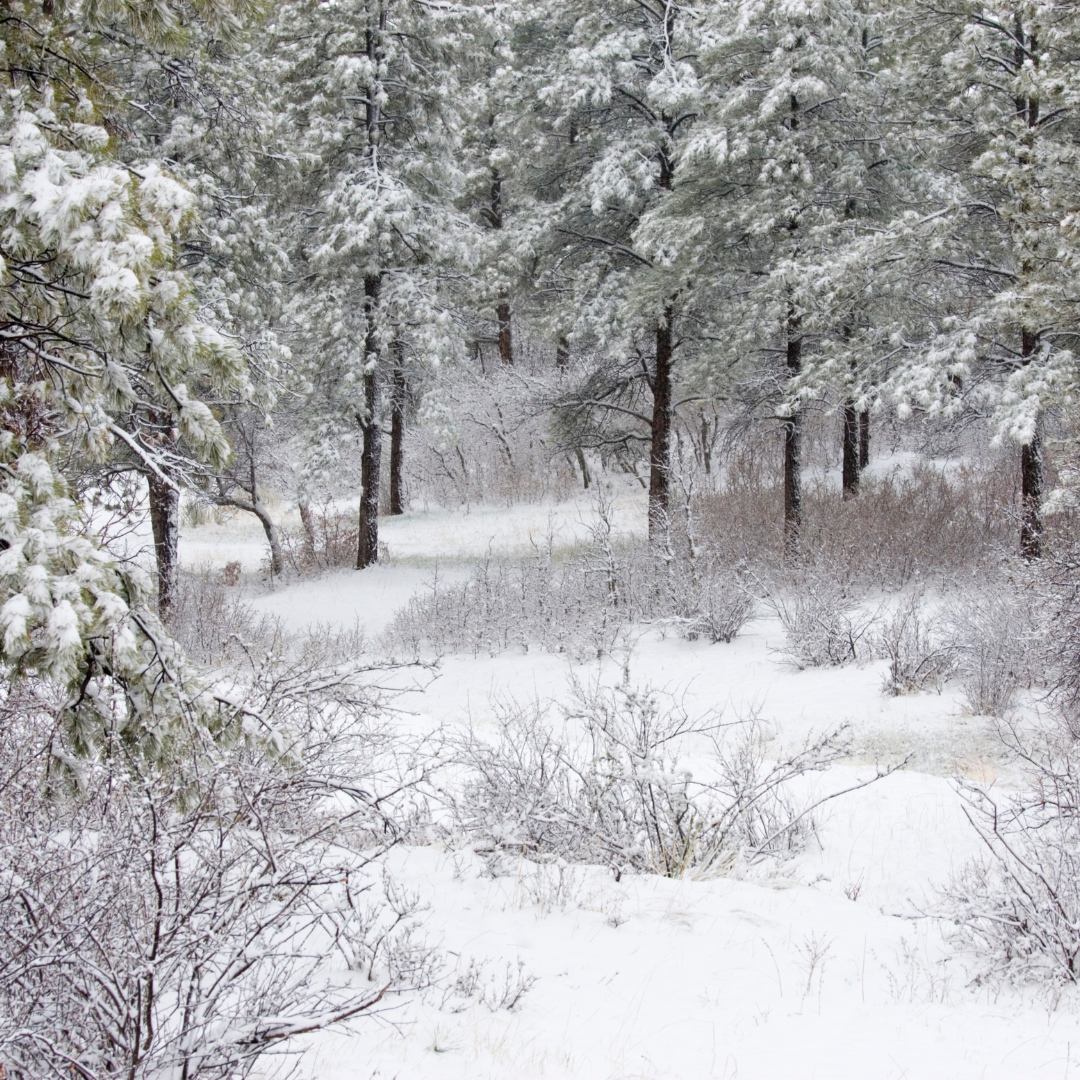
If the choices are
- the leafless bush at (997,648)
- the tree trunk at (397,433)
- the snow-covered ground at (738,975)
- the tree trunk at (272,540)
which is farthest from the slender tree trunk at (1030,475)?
the tree trunk at (272,540)

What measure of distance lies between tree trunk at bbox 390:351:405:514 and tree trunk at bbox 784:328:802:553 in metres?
7.56

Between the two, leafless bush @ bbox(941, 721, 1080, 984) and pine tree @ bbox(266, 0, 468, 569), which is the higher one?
pine tree @ bbox(266, 0, 468, 569)

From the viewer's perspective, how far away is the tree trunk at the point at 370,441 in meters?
16.3

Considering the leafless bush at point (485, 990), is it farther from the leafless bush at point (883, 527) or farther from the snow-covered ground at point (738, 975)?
the leafless bush at point (883, 527)

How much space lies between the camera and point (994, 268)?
11.7 meters

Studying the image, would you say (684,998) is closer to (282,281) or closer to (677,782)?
(677,782)

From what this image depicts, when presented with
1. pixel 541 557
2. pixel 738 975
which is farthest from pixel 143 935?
pixel 541 557

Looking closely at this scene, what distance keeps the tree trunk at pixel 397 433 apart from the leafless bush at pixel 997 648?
1168 centimetres

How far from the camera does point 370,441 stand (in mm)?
17312

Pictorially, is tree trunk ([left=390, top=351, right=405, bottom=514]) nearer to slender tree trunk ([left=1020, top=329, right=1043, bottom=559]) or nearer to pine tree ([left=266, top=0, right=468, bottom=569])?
pine tree ([left=266, top=0, right=468, bottom=569])

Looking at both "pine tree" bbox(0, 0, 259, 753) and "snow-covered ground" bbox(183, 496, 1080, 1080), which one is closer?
"snow-covered ground" bbox(183, 496, 1080, 1080)

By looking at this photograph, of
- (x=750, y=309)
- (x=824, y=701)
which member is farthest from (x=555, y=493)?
(x=824, y=701)

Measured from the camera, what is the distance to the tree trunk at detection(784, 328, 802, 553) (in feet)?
44.7

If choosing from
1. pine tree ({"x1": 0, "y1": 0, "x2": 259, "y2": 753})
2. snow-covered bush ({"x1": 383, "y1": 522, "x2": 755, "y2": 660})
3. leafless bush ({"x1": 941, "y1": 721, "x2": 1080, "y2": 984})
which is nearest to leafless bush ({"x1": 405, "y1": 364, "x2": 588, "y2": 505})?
snow-covered bush ({"x1": 383, "y1": 522, "x2": 755, "y2": 660})
